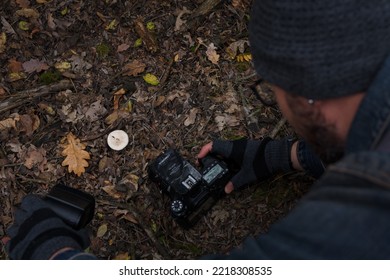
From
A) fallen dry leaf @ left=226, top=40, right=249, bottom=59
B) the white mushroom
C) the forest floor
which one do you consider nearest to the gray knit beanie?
the forest floor

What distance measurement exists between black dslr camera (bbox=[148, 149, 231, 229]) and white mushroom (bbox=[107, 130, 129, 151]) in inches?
18.2

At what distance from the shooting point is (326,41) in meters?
2.07

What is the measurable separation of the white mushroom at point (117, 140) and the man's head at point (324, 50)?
82.9 inches

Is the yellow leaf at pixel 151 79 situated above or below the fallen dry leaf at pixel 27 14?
above

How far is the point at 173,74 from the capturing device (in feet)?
14.9

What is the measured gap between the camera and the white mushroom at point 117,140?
13.7ft

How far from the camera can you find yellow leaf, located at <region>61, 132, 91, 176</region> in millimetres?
4113

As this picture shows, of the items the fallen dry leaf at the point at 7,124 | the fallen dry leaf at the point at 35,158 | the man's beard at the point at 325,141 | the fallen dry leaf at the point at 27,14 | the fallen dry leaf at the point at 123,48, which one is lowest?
the fallen dry leaf at the point at 35,158

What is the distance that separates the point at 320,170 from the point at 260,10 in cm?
176

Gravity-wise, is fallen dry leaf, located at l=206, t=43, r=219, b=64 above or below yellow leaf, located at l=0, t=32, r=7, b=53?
above

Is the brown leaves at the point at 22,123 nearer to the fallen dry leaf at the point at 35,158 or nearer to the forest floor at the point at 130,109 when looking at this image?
the forest floor at the point at 130,109

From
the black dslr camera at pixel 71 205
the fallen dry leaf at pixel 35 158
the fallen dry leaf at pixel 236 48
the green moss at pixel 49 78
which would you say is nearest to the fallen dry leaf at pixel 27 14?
the green moss at pixel 49 78

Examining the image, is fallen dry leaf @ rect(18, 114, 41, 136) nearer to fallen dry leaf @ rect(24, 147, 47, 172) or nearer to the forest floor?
the forest floor

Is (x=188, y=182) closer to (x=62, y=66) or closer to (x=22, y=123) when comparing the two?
(x=22, y=123)
